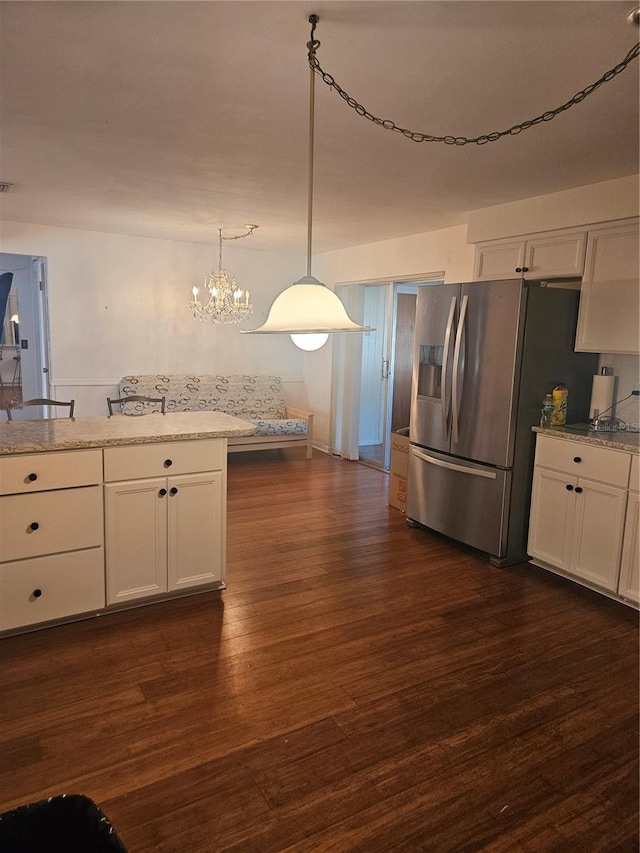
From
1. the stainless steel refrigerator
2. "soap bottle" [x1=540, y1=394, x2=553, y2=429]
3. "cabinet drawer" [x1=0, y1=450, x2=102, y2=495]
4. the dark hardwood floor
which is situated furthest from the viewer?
"soap bottle" [x1=540, y1=394, x2=553, y2=429]

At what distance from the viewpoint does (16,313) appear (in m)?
6.81

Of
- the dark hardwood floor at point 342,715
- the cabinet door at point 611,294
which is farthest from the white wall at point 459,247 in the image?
the dark hardwood floor at point 342,715

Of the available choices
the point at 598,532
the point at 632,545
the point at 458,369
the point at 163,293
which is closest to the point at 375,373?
the point at 163,293

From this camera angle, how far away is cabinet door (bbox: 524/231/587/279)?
3.60 metres

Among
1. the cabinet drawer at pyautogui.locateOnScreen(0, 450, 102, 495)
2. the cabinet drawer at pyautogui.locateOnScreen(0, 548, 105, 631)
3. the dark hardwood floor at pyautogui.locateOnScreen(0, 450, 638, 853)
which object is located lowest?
the dark hardwood floor at pyautogui.locateOnScreen(0, 450, 638, 853)

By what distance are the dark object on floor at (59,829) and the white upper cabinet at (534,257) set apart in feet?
12.2

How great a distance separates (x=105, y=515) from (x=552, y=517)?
2598mm

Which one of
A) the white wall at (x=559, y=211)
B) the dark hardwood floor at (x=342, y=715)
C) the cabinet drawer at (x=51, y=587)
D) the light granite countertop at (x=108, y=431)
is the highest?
the white wall at (x=559, y=211)

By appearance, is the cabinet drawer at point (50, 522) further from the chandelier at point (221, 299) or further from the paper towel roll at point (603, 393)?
the paper towel roll at point (603, 393)

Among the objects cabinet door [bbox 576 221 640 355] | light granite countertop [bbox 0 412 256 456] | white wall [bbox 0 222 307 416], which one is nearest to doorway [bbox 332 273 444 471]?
white wall [bbox 0 222 307 416]

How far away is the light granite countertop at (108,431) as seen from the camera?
8.48ft

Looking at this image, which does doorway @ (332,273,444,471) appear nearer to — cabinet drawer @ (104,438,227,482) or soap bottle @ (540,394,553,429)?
soap bottle @ (540,394,553,429)

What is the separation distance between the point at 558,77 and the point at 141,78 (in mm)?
1587

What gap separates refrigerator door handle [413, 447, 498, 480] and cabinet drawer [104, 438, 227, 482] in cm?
166
